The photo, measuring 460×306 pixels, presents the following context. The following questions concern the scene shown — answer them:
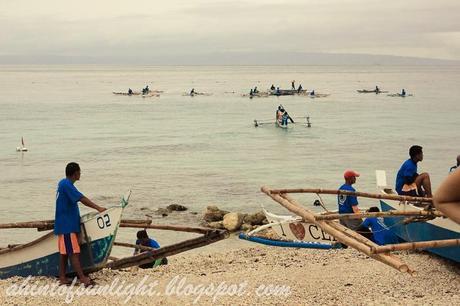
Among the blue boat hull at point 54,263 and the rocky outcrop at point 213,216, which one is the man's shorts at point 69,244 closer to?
the blue boat hull at point 54,263

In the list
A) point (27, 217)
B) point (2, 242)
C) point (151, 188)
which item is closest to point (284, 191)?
point (2, 242)

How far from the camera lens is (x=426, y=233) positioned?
10.2m

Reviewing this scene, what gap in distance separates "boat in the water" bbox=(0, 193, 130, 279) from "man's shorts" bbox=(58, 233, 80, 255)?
17 centimetres

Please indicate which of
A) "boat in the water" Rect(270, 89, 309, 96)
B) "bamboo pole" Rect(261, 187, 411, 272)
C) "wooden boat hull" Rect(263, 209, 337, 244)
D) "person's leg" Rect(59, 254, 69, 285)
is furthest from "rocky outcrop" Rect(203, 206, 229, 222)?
"boat in the water" Rect(270, 89, 309, 96)

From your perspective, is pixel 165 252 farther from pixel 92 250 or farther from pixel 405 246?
pixel 405 246

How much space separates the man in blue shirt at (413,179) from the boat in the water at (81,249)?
5.32 metres

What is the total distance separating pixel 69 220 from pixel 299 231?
6198 mm

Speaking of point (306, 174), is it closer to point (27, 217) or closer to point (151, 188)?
point (151, 188)

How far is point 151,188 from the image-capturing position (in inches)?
996

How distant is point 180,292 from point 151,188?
16.9m

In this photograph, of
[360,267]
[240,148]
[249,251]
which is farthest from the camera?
[240,148]

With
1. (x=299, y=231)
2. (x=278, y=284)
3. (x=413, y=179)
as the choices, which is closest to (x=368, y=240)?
(x=278, y=284)

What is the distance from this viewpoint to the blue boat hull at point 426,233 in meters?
9.48

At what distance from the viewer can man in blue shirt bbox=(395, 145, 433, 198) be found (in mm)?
10812
